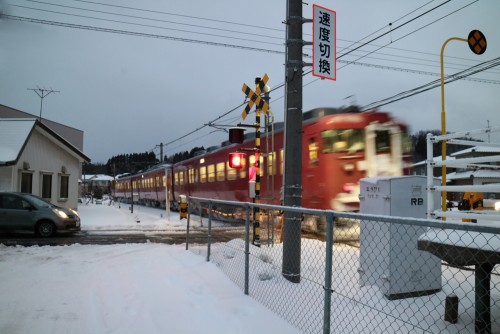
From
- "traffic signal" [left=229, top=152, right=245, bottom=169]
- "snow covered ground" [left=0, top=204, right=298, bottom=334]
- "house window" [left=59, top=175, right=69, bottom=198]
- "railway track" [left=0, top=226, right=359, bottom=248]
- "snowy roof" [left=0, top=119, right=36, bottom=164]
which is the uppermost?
"snowy roof" [left=0, top=119, right=36, bottom=164]

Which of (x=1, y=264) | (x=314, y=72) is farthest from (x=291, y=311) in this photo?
(x=1, y=264)

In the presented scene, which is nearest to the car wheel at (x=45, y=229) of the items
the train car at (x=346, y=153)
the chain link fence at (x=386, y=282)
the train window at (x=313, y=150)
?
the train car at (x=346, y=153)

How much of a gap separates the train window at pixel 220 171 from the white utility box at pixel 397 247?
1201cm

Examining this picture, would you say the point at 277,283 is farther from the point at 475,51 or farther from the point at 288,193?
the point at 475,51

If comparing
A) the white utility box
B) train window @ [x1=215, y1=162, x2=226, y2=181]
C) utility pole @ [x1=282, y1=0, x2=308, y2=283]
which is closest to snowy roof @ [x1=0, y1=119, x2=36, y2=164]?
train window @ [x1=215, y1=162, x2=226, y2=181]

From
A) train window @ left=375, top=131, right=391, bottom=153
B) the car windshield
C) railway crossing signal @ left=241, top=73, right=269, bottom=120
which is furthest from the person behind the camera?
the car windshield

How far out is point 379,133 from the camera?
38.8 feet

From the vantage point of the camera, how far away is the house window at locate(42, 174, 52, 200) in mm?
19219

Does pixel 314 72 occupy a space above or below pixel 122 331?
above

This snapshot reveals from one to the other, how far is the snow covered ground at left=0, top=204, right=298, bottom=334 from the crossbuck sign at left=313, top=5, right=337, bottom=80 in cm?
407

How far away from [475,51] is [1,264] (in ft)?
37.2

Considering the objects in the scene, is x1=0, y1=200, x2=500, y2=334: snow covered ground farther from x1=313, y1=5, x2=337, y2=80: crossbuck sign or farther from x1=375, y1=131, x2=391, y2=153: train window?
x1=375, y1=131, x2=391, y2=153: train window

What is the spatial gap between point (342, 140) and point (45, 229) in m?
9.80

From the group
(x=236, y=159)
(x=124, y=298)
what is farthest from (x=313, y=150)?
(x=124, y=298)
